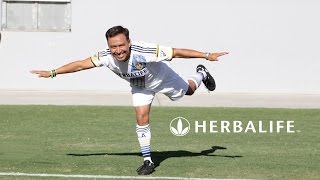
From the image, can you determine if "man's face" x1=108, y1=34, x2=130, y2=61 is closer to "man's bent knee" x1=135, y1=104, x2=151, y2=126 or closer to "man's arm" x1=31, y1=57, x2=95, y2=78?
"man's arm" x1=31, y1=57, x2=95, y2=78

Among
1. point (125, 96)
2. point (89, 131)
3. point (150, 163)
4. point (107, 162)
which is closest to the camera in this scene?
point (150, 163)

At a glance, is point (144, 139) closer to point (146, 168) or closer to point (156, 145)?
point (146, 168)

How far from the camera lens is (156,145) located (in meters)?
12.1

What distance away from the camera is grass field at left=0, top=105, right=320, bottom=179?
9.85 m

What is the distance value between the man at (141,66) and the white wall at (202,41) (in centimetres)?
1085

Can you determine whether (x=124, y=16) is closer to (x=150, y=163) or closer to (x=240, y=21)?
(x=240, y=21)

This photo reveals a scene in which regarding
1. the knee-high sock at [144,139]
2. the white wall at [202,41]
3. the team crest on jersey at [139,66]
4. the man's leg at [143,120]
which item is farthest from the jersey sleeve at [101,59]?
the white wall at [202,41]

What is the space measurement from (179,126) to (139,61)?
4.92 m

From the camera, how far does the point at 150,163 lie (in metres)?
9.66

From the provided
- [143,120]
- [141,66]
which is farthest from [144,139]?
[141,66]

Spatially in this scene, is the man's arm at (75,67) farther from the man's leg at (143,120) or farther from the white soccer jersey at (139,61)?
the man's leg at (143,120)

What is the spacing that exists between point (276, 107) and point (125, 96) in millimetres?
4087

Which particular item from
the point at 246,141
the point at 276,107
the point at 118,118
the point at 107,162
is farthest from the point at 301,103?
the point at 107,162

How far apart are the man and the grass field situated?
→ 0.55 meters
